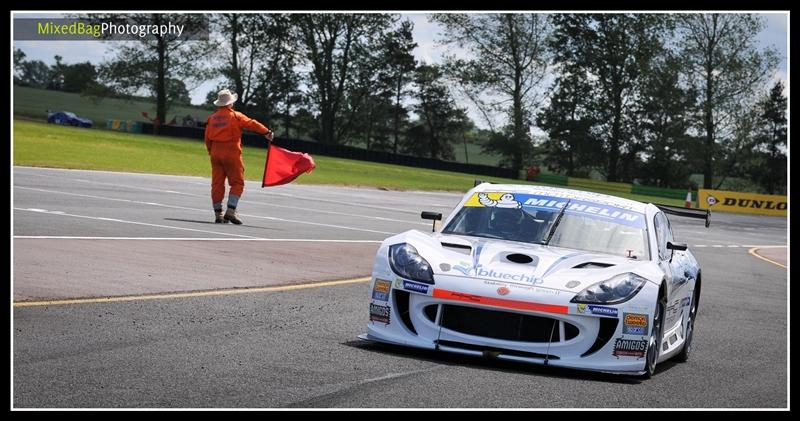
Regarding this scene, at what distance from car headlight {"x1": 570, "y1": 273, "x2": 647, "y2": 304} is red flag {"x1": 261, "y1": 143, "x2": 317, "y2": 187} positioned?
11401 millimetres

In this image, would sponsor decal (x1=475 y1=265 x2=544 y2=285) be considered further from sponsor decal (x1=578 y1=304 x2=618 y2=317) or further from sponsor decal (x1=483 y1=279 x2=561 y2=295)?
sponsor decal (x1=578 y1=304 x2=618 y2=317)

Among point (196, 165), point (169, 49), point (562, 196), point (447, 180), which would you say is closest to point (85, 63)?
point (169, 49)

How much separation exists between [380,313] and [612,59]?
259 ft

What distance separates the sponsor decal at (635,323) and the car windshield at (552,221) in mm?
1142

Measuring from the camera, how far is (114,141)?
49125 millimetres

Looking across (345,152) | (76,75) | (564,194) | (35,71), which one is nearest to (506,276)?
(564,194)

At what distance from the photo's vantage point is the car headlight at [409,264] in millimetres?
8352

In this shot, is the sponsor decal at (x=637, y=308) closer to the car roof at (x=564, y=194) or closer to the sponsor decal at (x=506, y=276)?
the sponsor decal at (x=506, y=276)

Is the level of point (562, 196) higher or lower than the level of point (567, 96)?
lower

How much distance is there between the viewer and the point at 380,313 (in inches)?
333

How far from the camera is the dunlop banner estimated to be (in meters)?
61.2

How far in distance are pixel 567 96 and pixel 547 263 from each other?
264 ft

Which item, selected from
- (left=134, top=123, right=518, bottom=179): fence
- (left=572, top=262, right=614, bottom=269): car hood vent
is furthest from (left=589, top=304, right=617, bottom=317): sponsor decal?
(left=134, top=123, right=518, bottom=179): fence

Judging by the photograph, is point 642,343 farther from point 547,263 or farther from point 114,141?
point 114,141
